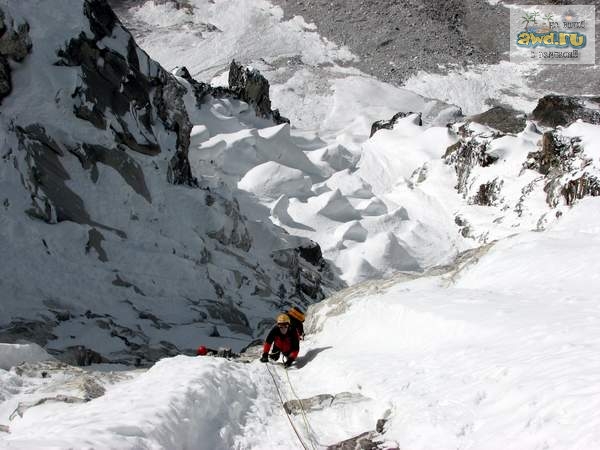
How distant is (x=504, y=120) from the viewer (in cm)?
5953

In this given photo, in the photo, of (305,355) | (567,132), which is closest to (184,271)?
(305,355)

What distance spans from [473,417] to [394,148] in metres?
53.0

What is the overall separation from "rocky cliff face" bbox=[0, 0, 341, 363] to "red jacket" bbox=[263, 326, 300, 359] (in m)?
6.37

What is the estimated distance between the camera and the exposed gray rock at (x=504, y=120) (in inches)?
2292

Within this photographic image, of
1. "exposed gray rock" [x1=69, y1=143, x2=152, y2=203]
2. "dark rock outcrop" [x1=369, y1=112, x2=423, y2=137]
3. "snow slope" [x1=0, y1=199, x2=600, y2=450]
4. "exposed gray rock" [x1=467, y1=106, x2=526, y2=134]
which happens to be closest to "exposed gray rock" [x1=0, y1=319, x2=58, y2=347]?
"snow slope" [x1=0, y1=199, x2=600, y2=450]

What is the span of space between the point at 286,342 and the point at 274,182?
3573cm

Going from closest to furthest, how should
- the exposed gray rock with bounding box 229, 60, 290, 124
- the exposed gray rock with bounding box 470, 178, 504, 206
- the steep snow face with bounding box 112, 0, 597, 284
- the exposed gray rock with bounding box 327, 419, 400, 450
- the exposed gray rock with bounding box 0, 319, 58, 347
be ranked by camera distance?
1. the exposed gray rock with bounding box 327, 419, 400, 450
2. the exposed gray rock with bounding box 0, 319, 58, 347
3. the steep snow face with bounding box 112, 0, 597, 284
4. the exposed gray rock with bounding box 470, 178, 504, 206
5. the exposed gray rock with bounding box 229, 60, 290, 124

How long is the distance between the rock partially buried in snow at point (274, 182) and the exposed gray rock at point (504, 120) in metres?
21.1

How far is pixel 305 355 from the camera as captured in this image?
13391 mm

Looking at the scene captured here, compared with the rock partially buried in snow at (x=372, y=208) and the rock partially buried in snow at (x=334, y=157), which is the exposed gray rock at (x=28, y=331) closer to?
the rock partially buried in snow at (x=372, y=208)

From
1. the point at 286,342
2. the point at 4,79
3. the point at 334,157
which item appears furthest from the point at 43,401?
the point at 334,157

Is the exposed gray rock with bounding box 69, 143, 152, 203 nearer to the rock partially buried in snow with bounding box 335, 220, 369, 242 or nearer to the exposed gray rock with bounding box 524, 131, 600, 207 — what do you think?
the rock partially buried in snow with bounding box 335, 220, 369, 242

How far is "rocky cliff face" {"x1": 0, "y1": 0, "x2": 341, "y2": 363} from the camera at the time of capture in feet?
68.6

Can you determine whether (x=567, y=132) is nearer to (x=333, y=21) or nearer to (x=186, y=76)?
(x=186, y=76)
